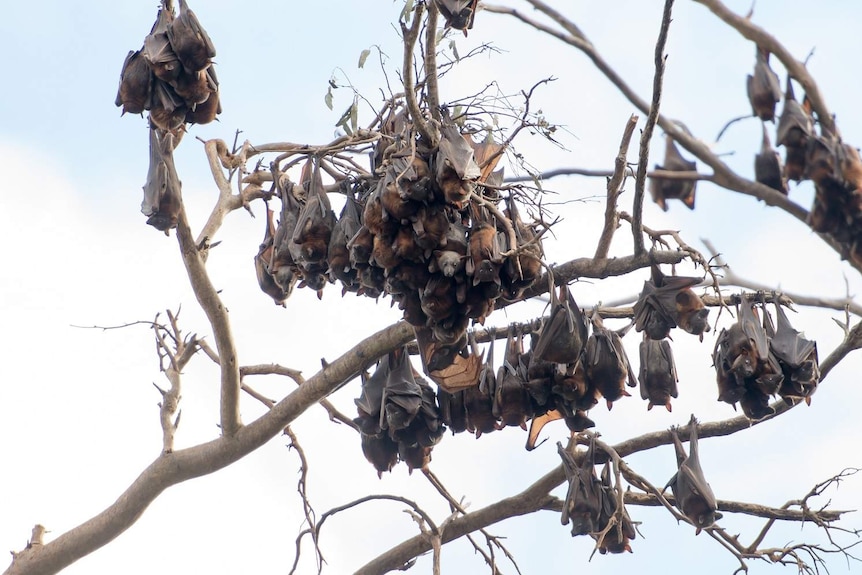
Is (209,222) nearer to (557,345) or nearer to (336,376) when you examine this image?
(336,376)

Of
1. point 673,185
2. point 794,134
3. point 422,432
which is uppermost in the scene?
point 422,432

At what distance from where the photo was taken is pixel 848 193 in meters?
4.50

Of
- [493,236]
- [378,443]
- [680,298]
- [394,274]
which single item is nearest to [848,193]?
[493,236]

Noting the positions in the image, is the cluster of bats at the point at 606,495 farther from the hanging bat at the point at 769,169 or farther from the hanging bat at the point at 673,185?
the hanging bat at the point at 769,169

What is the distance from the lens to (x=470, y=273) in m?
5.72

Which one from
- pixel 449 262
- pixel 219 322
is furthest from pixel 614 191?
pixel 219 322

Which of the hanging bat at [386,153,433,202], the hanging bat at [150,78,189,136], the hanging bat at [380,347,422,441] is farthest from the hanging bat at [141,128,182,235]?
the hanging bat at [386,153,433,202]

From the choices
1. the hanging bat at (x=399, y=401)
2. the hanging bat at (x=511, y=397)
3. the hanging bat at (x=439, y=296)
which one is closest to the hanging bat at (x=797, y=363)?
the hanging bat at (x=511, y=397)

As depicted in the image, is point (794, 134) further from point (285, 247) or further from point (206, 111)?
point (206, 111)

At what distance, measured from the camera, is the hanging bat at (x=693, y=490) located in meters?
8.74

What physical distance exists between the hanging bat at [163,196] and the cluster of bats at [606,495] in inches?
148

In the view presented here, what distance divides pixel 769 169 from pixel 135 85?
4.48 metres

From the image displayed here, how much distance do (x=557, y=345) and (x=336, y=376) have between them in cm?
153

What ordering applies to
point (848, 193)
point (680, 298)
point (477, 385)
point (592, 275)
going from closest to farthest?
point (848, 193) < point (592, 275) < point (680, 298) < point (477, 385)
